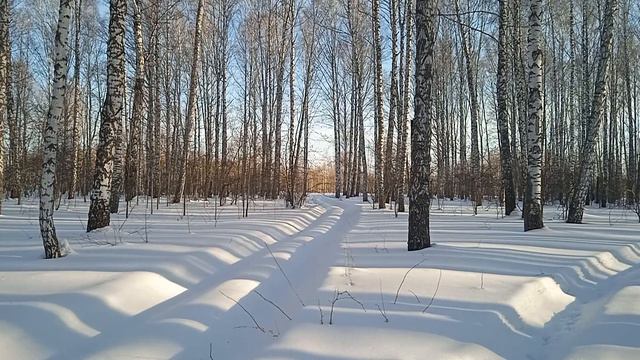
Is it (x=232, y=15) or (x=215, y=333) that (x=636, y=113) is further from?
(x=215, y=333)

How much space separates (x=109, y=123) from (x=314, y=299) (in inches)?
222

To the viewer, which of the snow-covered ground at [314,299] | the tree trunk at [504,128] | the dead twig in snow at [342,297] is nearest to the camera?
the snow-covered ground at [314,299]

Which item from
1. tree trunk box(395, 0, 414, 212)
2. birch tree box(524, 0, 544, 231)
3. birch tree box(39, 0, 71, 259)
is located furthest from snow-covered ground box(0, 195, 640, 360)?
tree trunk box(395, 0, 414, 212)

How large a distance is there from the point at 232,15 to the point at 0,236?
2238 centimetres

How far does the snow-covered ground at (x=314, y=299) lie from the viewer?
132 inches

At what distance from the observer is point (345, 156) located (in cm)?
3525

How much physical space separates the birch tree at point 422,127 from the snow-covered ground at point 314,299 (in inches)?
18.0

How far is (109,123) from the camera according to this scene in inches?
314

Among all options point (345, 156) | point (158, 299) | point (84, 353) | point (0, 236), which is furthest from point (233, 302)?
point (345, 156)

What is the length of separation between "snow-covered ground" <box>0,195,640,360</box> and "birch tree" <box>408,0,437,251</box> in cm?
46

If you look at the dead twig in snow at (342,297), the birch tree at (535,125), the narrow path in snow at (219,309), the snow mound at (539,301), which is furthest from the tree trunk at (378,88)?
the dead twig in snow at (342,297)

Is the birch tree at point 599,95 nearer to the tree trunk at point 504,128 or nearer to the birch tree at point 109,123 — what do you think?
the tree trunk at point 504,128

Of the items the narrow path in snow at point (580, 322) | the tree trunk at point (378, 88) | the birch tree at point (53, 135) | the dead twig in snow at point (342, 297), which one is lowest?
the narrow path in snow at point (580, 322)

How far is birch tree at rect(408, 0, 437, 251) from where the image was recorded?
688 centimetres
